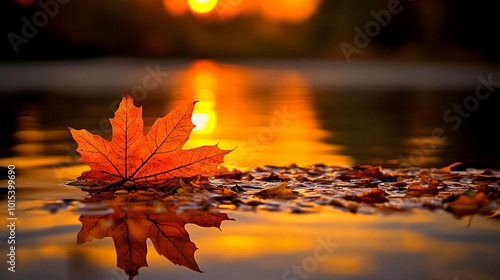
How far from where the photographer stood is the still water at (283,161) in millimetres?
1842

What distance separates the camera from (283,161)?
4023mm

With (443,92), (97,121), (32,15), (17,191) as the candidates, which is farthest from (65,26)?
(17,191)

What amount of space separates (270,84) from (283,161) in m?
8.76

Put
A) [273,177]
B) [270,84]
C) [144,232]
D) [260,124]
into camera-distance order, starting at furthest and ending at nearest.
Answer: [270,84]
[260,124]
[273,177]
[144,232]

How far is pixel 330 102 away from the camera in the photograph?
914 centimetres

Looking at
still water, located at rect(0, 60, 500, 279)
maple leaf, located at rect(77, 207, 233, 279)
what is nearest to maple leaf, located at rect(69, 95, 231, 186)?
still water, located at rect(0, 60, 500, 279)

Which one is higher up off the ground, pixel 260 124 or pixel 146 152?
pixel 260 124

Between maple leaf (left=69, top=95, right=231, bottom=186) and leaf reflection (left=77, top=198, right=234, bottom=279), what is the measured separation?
264 millimetres

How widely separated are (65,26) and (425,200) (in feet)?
69.0

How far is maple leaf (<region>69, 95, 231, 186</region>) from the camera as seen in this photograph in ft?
8.90

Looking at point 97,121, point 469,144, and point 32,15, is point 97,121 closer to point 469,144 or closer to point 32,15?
point 469,144

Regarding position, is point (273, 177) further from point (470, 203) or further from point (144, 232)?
point (144, 232)

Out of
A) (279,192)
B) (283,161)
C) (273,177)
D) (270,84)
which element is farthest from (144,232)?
(270,84)

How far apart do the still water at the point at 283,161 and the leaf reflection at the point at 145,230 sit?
32 millimetres
